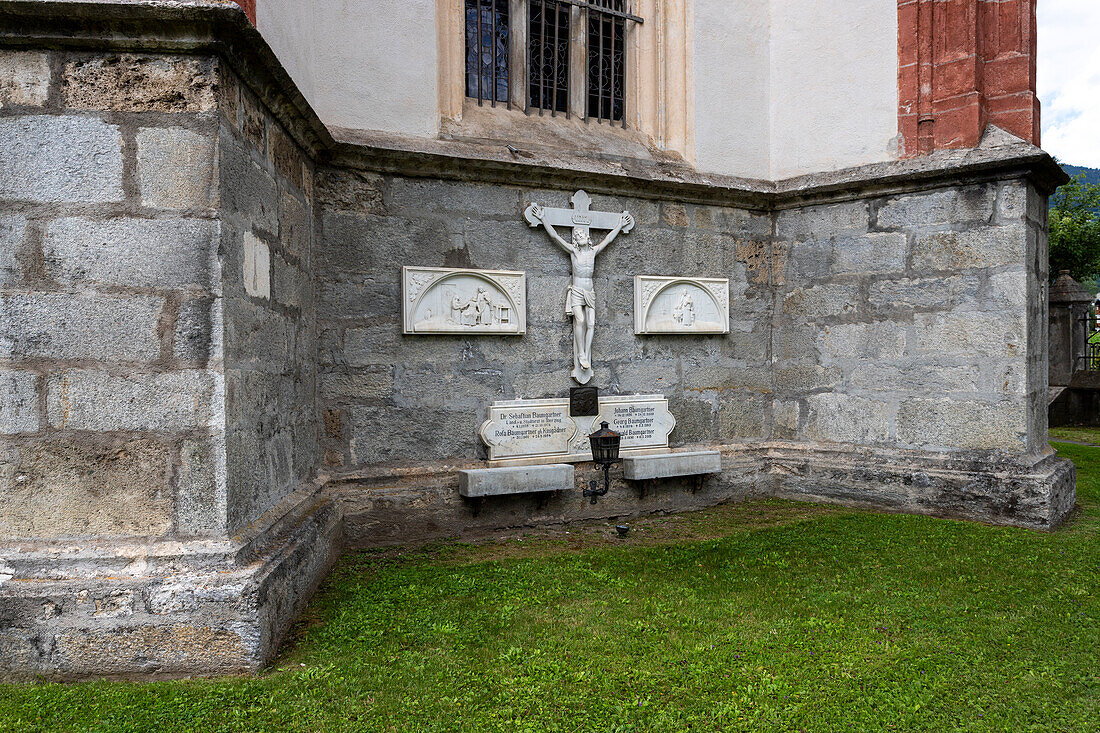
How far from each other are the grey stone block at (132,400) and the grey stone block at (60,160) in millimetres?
736

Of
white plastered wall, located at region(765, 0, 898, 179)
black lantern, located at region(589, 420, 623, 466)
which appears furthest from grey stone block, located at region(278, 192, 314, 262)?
white plastered wall, located at region(765, 0, 898, 179)

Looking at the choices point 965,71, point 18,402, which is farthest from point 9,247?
point 965,71

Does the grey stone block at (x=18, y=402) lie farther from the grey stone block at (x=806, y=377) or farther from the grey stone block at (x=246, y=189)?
the grey stone block at (x=806, y=377)

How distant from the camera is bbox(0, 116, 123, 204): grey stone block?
9.67ft

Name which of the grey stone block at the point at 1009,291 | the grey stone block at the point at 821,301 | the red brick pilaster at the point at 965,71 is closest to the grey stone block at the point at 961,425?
the grey stone block at the point at 1009,291

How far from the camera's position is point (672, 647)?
10.6ft

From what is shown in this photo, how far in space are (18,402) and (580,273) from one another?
3709 millimetres

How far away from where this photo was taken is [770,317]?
6.64 m

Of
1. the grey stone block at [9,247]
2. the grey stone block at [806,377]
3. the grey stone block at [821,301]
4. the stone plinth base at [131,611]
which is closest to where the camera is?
the stone plinth base at [131,611]

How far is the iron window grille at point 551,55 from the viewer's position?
5.98 meters

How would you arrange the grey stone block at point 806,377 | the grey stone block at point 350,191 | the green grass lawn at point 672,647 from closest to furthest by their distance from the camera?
the green grass lawn at point 672,647, the grey stone block at point 350,191, the grey stone block at point 806,377

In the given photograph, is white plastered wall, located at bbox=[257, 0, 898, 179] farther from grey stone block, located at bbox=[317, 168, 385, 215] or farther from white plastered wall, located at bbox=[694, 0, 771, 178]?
grey stone block, located at bbox=[317, 168, 385, 215]

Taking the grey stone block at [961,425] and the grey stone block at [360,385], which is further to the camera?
the grey stone block at [961,425]

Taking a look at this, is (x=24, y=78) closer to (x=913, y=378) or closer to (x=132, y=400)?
(x=132, y=400)
